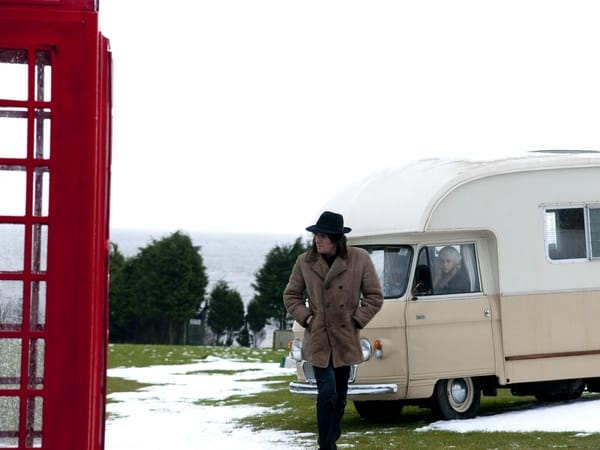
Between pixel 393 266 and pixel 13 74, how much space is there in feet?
32.0

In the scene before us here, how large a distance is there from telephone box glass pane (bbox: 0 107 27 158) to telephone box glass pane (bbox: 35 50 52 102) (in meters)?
0.13

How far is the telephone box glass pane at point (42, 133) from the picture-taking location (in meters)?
4.49

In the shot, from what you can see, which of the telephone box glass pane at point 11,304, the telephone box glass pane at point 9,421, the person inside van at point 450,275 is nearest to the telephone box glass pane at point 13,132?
the telephone box glass pane at point 11,304

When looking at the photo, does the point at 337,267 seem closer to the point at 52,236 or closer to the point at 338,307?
the point at 338,307

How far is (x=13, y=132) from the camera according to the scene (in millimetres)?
4387

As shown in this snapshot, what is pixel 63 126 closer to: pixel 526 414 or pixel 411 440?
pixel 411 440

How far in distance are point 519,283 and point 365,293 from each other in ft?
13.0

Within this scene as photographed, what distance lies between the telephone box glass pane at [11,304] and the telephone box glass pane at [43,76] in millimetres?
685

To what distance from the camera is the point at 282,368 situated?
25.0 metres

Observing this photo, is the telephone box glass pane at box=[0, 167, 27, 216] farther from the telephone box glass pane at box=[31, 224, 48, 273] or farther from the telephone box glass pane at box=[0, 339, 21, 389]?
the telephone box glass pane at box=[0, 339, 21, 389]

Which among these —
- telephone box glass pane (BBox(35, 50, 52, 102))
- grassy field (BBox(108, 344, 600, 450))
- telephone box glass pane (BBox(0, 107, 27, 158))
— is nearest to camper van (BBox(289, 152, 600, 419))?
grassy field (BBox(108, 344, 600, 450))

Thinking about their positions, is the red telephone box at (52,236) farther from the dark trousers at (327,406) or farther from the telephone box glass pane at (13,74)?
the dark trousers at (327,406)

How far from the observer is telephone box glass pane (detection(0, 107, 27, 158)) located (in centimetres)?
437

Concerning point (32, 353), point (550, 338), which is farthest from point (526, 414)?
point (32, 353)
